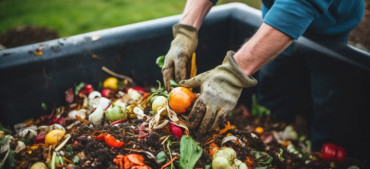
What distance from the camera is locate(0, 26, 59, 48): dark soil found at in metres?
4.17

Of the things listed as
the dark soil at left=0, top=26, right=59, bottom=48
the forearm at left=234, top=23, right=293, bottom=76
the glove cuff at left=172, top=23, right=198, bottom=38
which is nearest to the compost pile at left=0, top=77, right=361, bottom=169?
the forearm at left=234, top=23, right=293, bottom=76

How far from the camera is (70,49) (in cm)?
206

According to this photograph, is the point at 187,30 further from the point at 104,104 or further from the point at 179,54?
the point at 104,104

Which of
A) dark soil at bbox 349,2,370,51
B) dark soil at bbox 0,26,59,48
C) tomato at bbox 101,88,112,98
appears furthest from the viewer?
dark soil at bbox 0,26,59,48

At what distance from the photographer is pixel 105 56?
7.33 ft

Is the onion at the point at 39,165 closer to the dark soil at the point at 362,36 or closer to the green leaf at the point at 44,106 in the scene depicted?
the green leaf at the point at 44,106

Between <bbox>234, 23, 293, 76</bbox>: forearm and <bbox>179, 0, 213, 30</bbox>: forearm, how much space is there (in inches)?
28.7

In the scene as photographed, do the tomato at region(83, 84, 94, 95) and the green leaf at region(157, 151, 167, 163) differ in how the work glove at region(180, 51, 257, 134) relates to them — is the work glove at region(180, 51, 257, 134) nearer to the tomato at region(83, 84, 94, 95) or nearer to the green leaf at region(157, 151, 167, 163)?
the green leaf at region(157, 151, 167, 163)

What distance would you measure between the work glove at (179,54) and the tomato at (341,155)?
141cm

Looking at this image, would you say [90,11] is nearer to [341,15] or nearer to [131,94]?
[131,94]

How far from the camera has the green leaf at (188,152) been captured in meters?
1.46

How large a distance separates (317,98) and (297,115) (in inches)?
21.5

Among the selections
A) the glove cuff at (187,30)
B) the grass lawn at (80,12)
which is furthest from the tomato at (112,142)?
the grass lawn at (80,12)

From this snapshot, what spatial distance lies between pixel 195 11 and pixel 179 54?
0.44 m
